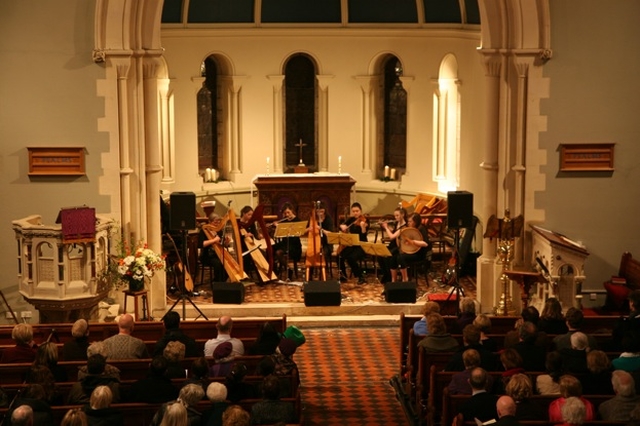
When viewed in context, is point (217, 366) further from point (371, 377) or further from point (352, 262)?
point (352, 262)

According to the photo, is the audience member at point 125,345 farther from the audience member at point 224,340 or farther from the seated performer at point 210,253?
the seated performer at point 210,253

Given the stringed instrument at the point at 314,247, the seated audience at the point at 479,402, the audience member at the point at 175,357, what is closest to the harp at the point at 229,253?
the stringed instrument at the point at 314,247

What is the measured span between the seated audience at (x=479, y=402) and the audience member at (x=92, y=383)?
9.29ft

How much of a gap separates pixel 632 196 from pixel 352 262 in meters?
4.24

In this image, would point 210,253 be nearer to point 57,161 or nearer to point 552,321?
point 57,161

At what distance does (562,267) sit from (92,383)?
269 inches

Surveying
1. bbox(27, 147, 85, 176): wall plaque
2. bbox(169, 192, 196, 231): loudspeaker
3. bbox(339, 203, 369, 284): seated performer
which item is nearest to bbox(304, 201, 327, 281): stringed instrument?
bbox(339, 203, 369, 284): seated performer

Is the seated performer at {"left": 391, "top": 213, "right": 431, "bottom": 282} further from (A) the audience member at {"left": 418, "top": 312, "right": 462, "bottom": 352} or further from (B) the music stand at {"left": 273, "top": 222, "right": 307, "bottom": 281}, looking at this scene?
(A) the audience member at {"left": 418, "top": 312, "right": 462, "bottom": 352}

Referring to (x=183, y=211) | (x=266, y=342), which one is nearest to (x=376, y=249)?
(x=183, y=211)

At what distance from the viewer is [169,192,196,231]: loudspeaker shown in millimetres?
14445

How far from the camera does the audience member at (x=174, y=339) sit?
10867mm

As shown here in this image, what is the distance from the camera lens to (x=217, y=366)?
1031 centimetres

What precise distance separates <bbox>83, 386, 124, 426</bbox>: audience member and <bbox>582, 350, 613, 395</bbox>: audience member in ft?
13.0

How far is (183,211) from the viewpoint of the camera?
14.5 metres
